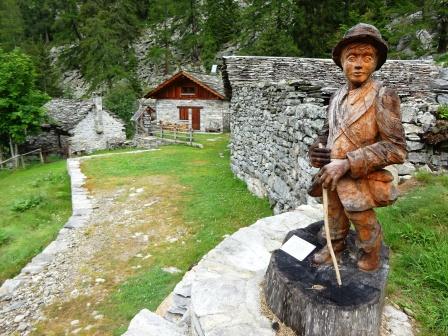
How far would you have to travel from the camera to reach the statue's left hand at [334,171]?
2.23 metres

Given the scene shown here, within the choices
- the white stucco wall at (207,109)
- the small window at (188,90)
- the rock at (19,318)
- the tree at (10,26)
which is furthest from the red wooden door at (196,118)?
the tree at (10,26)

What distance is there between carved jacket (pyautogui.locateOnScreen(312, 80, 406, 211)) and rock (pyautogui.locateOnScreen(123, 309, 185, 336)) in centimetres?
189

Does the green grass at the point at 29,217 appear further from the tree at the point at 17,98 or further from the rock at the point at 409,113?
the rock at the point at 409,113

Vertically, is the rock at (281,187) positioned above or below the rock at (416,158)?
below

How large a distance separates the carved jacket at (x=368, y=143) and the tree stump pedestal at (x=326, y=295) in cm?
53

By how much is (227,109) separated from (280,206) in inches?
809

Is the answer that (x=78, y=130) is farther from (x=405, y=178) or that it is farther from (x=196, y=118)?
(x=405, y=178)

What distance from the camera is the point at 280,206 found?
7.63 meters

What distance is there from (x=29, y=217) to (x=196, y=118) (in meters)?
19.1

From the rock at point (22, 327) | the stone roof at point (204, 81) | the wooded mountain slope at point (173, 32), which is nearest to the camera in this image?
the rock at point (22, 327)

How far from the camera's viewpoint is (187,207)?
8.94 m

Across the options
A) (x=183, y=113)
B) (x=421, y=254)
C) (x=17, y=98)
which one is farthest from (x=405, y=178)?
(x=183, y=113)

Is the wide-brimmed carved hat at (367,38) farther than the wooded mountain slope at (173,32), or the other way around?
the wooded mountain slope at (173,32)

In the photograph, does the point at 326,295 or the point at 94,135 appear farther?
the point at 94,135
